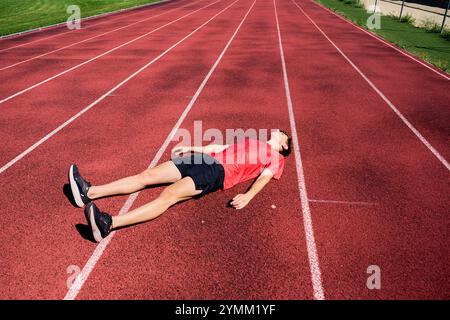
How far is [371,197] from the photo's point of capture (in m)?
4.42

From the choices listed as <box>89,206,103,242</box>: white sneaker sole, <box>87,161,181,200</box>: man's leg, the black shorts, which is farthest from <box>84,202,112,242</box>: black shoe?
the black shorts

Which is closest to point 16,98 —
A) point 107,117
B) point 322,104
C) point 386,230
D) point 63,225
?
point 107,117

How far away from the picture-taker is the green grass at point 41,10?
20169 millimetres

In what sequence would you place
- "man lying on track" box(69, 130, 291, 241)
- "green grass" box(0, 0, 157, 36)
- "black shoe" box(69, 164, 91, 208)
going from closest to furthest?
1. "man lying on track" box(69, 130, 291, 241)
2. "black shoe" box(69, 164, 91, 208)
3. "green grass" box(0, 0, 157, 36)

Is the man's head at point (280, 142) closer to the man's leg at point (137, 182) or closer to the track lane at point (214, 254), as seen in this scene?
the track lane at point (214, 254)

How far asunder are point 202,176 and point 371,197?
7.86 feet

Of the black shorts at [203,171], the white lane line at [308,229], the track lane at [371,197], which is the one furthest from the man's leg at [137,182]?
the track lane at [371,197]

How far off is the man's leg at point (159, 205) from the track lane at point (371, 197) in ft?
5.33

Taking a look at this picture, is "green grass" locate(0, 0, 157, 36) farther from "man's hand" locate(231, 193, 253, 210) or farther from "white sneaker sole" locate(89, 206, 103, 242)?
"man's hand" locate(231, 193, 253, 210)

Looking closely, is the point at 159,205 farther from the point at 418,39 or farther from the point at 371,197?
the point at 418,39

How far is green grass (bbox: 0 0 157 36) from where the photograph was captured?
20.2 metres

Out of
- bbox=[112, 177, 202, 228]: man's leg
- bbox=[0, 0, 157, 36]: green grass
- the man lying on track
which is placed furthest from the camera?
bbox=[0, 0, 157, 36]: green grass

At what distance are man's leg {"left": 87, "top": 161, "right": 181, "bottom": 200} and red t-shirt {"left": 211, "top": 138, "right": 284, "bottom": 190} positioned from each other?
0.60 m
